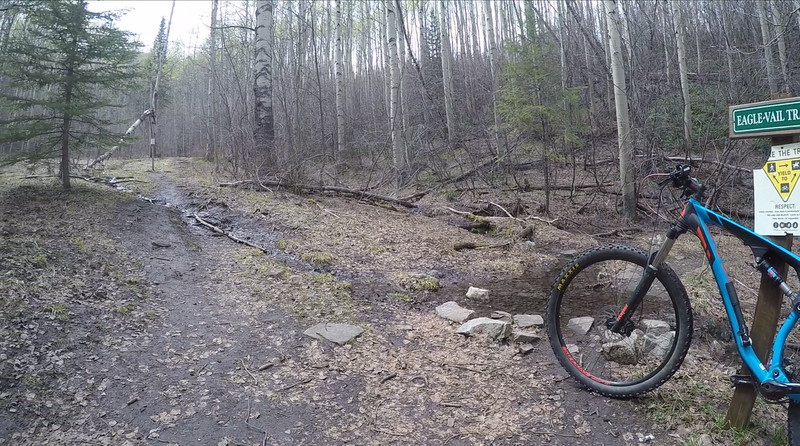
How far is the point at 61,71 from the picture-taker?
7395mm

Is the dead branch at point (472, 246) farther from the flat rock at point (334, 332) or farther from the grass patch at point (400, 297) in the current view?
the flat rock at point (334, 332)

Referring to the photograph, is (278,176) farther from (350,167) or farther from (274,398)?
(274,398)

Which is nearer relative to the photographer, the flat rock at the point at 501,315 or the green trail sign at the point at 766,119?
the green trail sign at the point at 766,119

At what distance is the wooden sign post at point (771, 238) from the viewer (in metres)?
2.29

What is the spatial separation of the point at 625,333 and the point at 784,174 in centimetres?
126

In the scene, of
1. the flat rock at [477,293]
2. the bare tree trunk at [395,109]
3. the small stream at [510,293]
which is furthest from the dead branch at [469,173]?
the flat rock at [477,293]

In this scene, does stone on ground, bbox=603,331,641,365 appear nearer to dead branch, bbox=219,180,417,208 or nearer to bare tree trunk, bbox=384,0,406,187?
dead branch, bbox=219,180,417,208

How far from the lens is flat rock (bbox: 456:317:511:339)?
396 centimetres

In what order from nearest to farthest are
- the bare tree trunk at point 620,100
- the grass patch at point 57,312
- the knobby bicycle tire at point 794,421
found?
the knobby bicycle tire at point 794,421 → the grass patch at point 57,312 → the bare tree trunk at point 620,100

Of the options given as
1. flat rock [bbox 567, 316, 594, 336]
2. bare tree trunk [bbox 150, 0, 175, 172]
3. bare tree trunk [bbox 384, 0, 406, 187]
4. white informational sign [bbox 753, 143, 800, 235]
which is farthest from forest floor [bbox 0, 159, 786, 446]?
bare tree trunk [bbox 150, 0, 175, 172]

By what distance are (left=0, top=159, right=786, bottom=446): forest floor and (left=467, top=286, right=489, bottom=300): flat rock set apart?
109 millimetres

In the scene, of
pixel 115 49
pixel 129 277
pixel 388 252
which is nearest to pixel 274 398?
pixel 129 277

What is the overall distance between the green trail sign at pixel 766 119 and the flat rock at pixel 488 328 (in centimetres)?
221

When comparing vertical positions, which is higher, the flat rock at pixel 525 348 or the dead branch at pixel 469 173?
the dead branch at pixel 469 173
